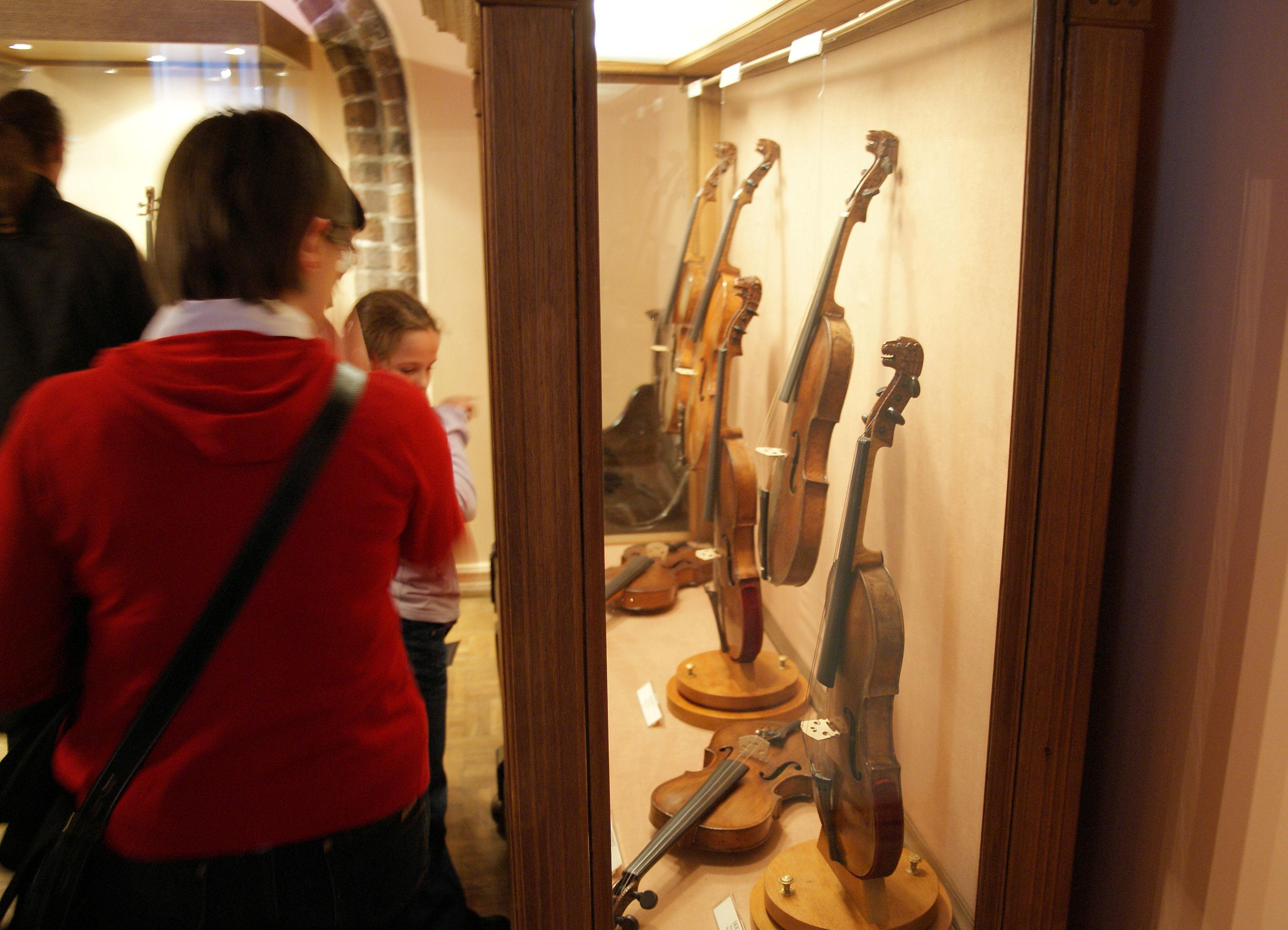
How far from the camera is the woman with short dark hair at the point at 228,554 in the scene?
2.60 feet

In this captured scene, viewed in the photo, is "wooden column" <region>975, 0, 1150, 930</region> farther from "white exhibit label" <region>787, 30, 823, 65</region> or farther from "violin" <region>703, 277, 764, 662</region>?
"violin" <region>703, 277, 764, 662</region>

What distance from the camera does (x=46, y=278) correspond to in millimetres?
1404

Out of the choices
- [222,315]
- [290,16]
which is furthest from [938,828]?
[290,16]

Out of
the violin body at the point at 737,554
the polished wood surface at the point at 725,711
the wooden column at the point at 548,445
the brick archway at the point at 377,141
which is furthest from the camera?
the brick archway at the point at 377,141

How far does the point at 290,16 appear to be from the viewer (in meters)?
2.41

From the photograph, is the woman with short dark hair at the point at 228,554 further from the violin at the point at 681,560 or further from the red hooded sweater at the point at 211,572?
the violin at the point at 681,560

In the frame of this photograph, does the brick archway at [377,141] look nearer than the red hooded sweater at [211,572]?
No

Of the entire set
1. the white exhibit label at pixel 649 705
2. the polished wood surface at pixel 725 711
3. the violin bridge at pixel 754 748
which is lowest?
the violin bridge at pixel 754 748

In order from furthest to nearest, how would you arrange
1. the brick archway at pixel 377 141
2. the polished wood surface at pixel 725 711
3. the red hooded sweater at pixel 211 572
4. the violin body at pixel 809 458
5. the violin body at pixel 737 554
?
1. the brick archway at pixel 377 141
2. the violin body at pixel 737 554
3. the polished wood surface at pixel 725 711
4. the violin body at pixel 809 458
5. the red hooded sweater at pixel 211 572

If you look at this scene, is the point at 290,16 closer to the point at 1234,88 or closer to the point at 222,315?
the point at 222,315

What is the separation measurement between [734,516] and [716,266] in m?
0.42

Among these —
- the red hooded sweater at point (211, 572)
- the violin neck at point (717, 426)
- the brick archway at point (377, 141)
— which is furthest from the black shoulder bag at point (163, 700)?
the brick archway at point (377, 141)

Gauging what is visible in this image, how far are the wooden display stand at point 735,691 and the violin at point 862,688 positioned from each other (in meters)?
0.09

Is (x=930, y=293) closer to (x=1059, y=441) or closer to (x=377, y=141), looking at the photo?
(x=1059, y=441)
